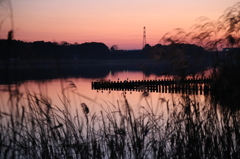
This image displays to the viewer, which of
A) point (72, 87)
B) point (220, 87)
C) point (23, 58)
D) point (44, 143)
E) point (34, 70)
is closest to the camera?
point (23, 58)

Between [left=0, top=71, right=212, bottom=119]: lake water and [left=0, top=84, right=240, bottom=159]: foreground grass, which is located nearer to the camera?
[left=0, top=84, right=240, bottom=159]: foreground grass

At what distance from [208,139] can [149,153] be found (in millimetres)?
920

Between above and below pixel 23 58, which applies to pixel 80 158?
below

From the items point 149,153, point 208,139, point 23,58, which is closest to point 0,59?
point 23,58

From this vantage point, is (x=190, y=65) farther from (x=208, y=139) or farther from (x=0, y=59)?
(x=0, y=59)

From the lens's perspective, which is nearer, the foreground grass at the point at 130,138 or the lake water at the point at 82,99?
the foreground grass at the point at 130,138

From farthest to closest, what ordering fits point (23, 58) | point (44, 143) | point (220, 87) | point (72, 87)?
point (220, 87) → point (72, 87) → point (44, 143) → point (23, 58)

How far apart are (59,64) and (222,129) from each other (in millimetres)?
2436

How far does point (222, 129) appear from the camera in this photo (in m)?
5.20

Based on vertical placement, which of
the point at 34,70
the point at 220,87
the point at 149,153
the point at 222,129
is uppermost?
the point at 34,70

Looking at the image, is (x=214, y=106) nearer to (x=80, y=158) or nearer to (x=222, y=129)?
(x=222, y=129)

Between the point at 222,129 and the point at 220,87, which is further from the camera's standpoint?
the point at 220,87

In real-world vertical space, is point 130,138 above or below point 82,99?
above

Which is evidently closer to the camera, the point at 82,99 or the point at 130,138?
the point at 130,138
